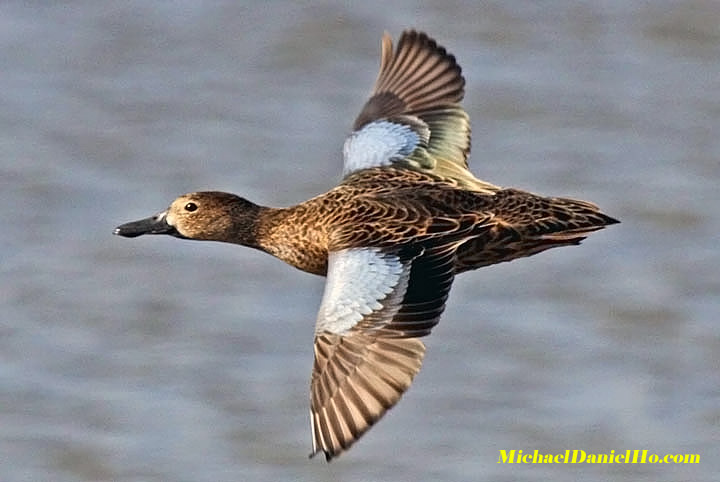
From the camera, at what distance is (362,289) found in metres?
7.44

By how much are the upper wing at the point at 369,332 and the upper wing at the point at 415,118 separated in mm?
884

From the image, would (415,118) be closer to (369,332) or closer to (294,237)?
(294,237)

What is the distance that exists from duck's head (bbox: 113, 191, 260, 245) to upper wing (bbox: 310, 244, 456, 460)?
83 cm

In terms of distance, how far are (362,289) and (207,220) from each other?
1.23 m

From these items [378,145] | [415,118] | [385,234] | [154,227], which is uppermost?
[415,118]

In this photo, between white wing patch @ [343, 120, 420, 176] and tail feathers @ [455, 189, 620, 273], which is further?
white wing patch @ [343, 120, 420, 176]

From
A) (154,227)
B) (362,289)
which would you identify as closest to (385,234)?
(362,289)

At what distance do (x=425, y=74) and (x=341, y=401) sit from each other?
245 cm

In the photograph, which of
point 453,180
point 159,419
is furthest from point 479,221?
point 159,419

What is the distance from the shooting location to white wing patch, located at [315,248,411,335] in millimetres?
7410

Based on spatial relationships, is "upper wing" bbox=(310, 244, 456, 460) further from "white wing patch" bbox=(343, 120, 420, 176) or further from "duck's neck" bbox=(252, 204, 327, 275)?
"white wing patch" bbox=(343, 120, 420, 176)

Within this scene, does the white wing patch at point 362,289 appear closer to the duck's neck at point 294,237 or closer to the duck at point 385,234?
the duck at point 385,234

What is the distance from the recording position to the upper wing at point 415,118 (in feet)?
28.4

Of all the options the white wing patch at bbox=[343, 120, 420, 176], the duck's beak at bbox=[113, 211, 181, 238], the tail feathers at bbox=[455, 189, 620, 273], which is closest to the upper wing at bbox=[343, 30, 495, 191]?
the white wing patch at bbox=[343, 120, 420, 176]
